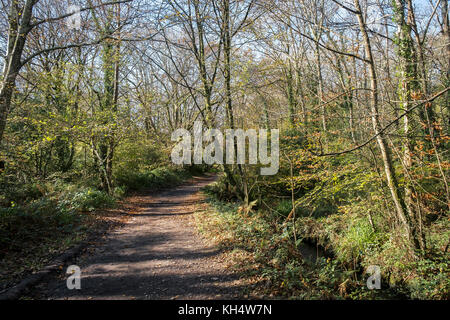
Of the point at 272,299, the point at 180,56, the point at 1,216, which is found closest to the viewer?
the point at 272,299

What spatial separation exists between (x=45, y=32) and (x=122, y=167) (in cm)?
664

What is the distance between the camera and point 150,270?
181 inches

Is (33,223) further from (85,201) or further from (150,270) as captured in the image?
(150,270)

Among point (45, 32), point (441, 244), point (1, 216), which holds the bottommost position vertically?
point (441, 244)

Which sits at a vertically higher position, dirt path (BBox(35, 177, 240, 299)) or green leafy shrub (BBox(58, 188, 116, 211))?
green leafy shrub (BBox(58, 188, 116, 211))

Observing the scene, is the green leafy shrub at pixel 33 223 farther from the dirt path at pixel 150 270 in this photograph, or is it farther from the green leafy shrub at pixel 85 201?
the dirt path at pixel 150 270

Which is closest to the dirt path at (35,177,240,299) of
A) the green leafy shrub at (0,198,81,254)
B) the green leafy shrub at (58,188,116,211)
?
the green leafy shrub at (0,198,81,254)

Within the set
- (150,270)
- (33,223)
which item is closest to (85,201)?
(33,223)

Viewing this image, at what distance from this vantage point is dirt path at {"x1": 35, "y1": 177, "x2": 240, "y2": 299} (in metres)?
3.83

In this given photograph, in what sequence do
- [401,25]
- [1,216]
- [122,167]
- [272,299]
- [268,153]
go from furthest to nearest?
[122,167], [268,153], [401,25], [1,216], [272,299]

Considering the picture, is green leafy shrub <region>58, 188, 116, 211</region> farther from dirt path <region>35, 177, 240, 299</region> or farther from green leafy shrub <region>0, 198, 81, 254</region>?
dirt path <region>35, 177, 240, 299</region>
